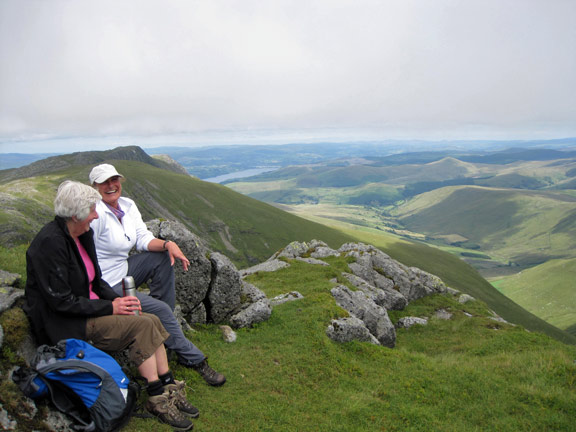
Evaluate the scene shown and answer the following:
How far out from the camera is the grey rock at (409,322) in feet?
88.3

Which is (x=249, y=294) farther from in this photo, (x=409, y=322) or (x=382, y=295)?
(x=409, y=322)

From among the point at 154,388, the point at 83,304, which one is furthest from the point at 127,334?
the point at 154,388

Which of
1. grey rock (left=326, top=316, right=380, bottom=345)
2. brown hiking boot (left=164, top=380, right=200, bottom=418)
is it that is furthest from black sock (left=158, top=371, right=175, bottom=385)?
grey rock (left=326, top=316, right=380, bottom=345)

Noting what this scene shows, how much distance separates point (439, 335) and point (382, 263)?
1289 centimetres

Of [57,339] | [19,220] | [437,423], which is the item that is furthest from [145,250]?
[19,220]

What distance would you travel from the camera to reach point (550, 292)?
16800 centimetres

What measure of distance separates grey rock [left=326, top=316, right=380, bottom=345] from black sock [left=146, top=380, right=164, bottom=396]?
9.43 metres

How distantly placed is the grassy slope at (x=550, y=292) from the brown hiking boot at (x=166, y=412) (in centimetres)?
15480

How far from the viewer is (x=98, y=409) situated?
7.08 meters

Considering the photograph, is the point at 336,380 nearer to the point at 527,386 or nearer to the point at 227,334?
the point at 227,334

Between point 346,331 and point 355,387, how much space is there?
3.86m

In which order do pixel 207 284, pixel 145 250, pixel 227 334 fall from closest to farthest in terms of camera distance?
pixel 145 250
pixel 227 334
pixel 207 284

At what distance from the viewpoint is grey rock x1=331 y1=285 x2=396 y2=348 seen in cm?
2139

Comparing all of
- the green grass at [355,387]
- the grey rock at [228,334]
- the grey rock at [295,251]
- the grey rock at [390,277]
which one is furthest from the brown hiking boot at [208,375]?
the grey rock at [295,251]
